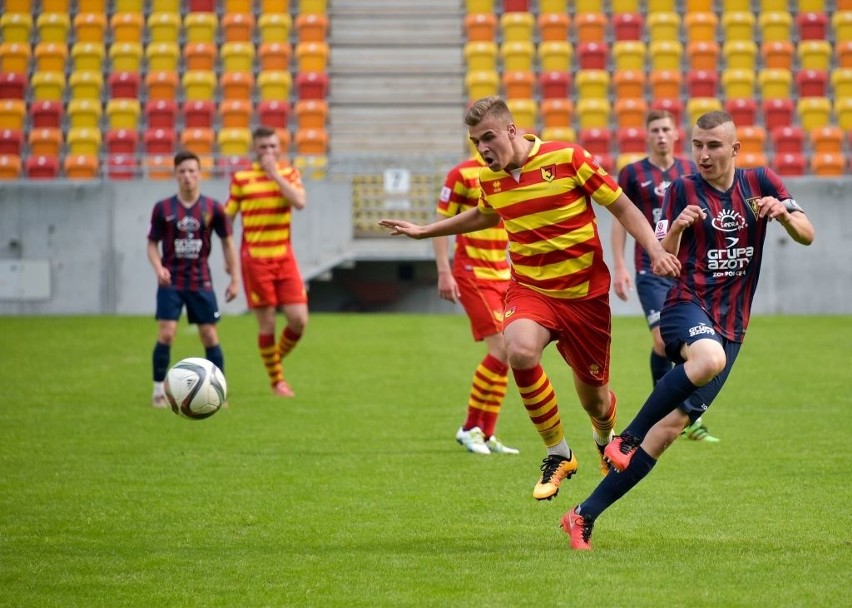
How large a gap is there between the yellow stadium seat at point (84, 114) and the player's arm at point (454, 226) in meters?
18.8

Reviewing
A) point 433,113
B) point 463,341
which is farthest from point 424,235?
point 433,113

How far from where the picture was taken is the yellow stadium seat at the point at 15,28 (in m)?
26.0

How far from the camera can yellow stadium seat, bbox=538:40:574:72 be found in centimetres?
2525

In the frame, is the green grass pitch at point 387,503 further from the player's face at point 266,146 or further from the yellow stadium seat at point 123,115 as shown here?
the yellow stadium seat at point 123,115

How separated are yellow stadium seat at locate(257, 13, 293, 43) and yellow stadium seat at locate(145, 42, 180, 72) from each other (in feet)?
5.85

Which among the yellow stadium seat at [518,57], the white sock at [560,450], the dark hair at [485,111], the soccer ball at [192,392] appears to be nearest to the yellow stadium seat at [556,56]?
the yellow stadium seat at [518,57]

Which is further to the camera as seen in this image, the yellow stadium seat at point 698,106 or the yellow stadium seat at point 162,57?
the yellow stadium seat at point 162,57

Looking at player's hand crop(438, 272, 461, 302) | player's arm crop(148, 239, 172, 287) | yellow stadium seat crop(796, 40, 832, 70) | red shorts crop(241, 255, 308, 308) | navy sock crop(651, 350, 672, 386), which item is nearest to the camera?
player's hand crop(438, 272, 461, 302)

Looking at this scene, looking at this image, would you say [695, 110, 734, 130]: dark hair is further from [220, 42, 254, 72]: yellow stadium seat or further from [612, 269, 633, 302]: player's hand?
[220, 42, 254, 72]: yellow stadium seat

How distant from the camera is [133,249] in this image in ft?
70.6

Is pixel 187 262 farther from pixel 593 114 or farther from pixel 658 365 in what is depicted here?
pixel 593 114

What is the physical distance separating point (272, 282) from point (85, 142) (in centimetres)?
1302

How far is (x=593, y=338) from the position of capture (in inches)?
259

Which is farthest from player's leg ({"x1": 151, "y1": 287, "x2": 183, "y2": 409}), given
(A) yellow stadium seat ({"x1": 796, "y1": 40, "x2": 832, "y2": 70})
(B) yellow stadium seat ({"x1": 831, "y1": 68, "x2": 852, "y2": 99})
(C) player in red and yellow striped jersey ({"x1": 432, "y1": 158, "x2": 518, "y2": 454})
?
(A) yellow stadium seat ({"x1": 796, "y1": 40, "x2": 832, "y2": 70})
